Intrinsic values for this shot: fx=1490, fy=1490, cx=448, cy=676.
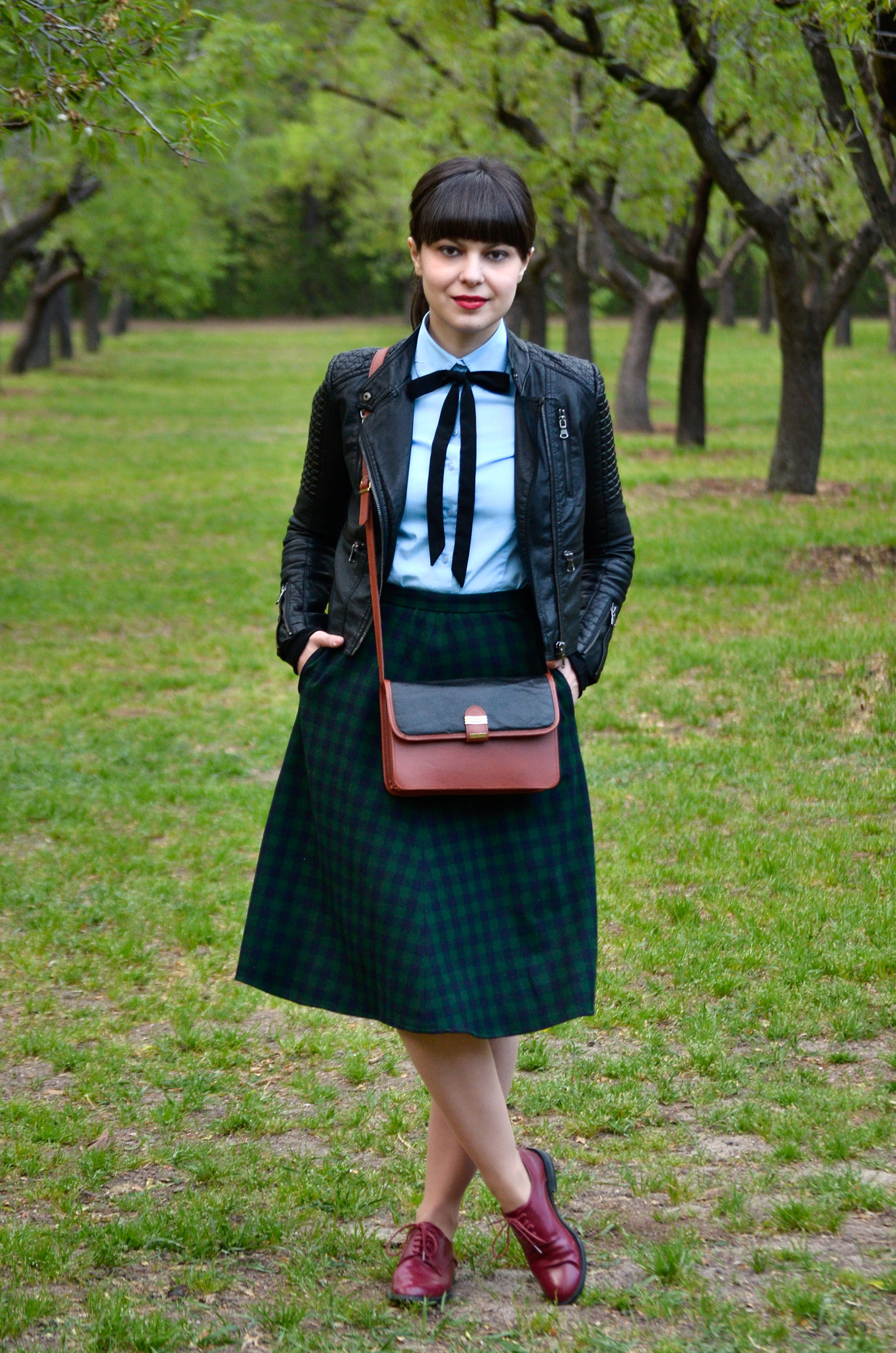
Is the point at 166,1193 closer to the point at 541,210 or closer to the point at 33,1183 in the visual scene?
the point at 33,1183

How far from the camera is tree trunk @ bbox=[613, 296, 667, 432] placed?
20.2m

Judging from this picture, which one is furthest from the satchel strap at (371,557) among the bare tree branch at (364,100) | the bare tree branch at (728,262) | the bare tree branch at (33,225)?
the bare tree branch at (33,225)

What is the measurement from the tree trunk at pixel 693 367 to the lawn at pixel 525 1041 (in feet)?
23.4

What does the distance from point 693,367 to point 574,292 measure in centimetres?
475

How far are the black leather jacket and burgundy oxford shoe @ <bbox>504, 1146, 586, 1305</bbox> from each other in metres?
1.02

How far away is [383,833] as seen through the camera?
2.65 m

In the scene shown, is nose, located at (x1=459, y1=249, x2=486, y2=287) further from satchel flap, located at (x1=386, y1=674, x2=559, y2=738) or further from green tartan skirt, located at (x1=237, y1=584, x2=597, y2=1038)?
satchel flap, located at (x1=386, y1=674, x2=559, y2=738)

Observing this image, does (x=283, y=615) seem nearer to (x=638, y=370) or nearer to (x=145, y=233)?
(x=638, y=370)

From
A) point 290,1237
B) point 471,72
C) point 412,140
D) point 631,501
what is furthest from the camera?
point 412,140

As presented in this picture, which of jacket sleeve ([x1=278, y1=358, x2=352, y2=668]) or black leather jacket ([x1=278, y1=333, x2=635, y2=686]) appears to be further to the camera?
jacket sleeve ([x1=278, y1=358, x2=352, y2=668])

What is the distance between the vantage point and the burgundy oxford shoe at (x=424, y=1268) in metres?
2.88

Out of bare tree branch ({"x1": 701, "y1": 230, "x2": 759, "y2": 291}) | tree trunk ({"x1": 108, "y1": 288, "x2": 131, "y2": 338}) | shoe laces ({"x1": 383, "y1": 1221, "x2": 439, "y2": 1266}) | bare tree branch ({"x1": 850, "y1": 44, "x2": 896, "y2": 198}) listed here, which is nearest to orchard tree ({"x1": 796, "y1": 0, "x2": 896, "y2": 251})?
bare tree branch ({"x1": 850, "y1": 44, "x2": 896, "y2": 198})

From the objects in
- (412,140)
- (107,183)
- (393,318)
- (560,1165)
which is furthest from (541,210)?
(393,318)

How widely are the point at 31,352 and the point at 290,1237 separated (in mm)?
31840
